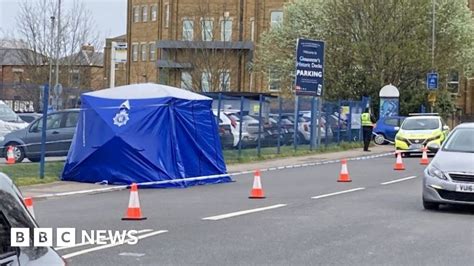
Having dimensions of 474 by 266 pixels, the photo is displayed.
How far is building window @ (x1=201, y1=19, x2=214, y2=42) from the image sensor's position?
61.2 metres

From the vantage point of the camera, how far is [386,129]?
4312 cm

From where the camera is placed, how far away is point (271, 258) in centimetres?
979

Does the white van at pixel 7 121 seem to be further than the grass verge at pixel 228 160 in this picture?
Yes

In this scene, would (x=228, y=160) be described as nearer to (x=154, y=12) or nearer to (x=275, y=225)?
(x=275, y=225)

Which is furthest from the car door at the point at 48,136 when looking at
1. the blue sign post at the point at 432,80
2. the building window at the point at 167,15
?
the building window at the point at 167,15

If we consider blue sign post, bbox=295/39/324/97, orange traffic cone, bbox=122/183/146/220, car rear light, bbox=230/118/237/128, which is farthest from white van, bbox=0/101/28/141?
orange traffic cone, bbox=122/183/146/220

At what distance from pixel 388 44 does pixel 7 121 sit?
25.8m

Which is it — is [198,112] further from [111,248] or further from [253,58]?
[253,58]

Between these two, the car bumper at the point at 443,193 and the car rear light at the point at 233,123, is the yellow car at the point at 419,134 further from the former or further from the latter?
the car bumper at the point at 443,193

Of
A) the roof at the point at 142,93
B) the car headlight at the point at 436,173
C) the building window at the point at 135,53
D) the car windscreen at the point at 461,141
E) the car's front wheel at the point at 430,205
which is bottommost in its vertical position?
the car's front wheel at the point at 430,205

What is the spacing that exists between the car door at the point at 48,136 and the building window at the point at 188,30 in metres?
40.8

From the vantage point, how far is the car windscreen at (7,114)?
90.1 feet

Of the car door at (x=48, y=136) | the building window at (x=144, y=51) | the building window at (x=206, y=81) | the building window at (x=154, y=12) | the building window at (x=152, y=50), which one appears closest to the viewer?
the car door at (x=48, y=136)

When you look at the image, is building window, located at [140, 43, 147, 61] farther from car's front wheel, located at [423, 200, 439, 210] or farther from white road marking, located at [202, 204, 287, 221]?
car's front wheel, located at [423, 200, 439, 210]
